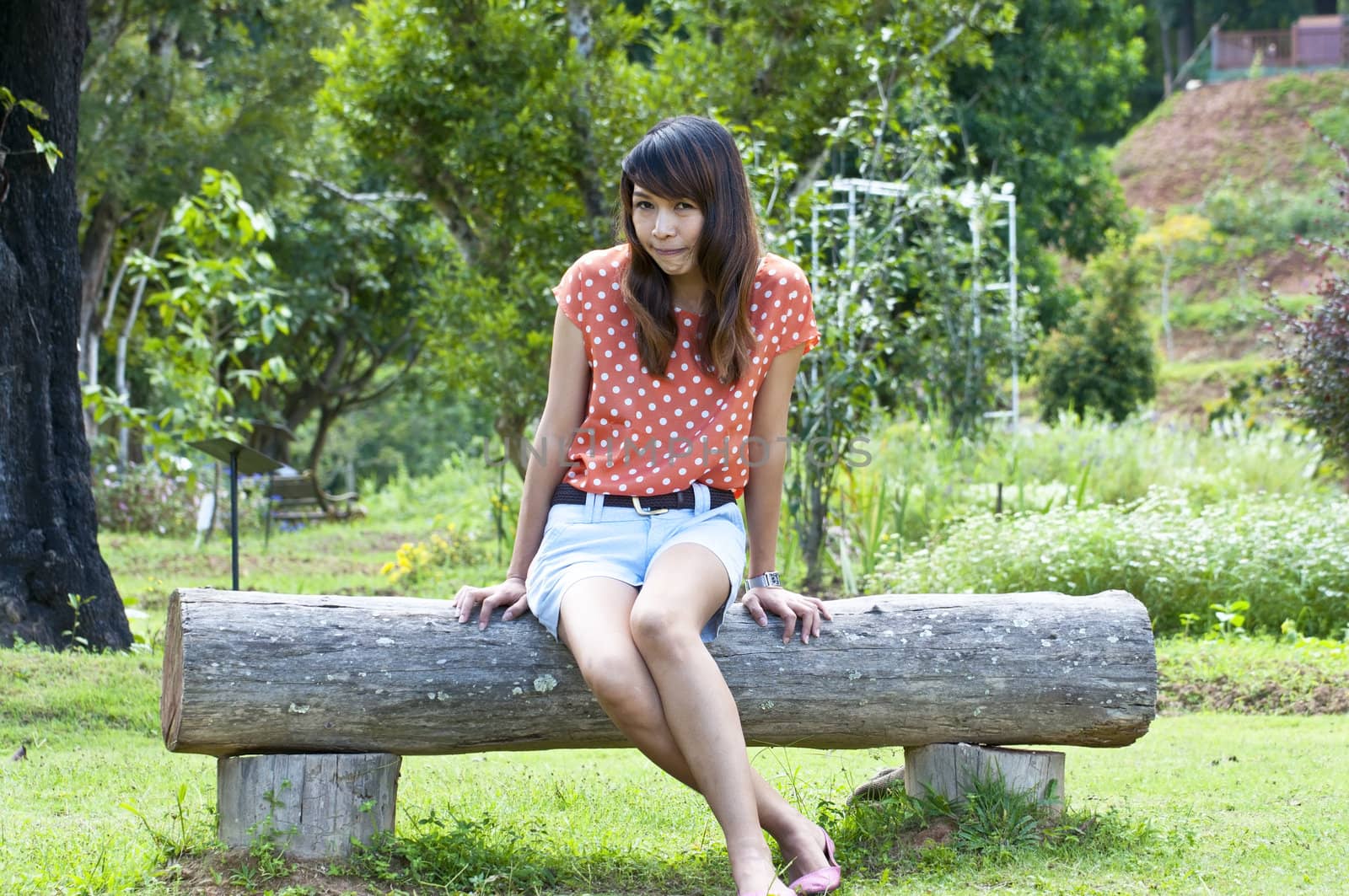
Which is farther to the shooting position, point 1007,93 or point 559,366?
point 1007,93

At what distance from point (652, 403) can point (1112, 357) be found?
14073 millimetres

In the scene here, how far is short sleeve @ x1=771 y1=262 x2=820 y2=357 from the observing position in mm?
3277

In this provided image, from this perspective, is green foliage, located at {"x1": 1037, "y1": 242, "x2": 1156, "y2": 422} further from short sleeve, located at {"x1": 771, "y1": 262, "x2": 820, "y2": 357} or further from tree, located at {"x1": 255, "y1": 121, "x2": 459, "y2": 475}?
short sleeve, located at {"x1": 771, "y1": 262, "x2": 820, "y2": 357}

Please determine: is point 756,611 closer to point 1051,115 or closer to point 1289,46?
point 1051,115

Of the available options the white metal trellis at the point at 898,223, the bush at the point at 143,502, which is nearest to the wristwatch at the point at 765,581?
the white metal trellis at the point at 898,223

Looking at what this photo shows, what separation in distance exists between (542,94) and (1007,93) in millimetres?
10642

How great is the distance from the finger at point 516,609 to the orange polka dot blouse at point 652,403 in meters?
0.30

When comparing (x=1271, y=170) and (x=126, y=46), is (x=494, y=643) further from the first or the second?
(x=1271, y=170)

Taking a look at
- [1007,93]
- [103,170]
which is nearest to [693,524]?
[103,170]

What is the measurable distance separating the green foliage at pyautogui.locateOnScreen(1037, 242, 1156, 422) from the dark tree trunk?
12.8 meters

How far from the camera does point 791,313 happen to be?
3.29 m

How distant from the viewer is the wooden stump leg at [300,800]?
2988mm

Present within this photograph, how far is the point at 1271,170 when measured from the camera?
31641mm

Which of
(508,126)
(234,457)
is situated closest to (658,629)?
(234,457)
